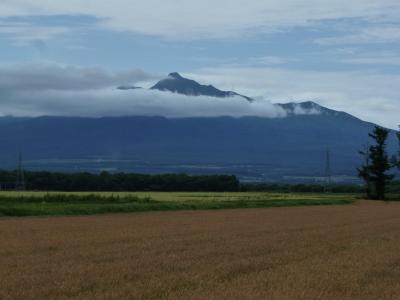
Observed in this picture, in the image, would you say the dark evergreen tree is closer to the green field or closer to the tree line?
the green field

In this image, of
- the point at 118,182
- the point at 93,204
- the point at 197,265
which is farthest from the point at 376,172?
the point at 197,265

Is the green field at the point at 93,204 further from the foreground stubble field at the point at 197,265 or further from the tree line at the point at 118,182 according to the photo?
the tree line at the point at 118,182

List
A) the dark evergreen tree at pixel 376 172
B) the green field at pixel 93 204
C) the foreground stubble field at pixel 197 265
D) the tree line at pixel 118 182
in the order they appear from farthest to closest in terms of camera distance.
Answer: the tree line at pixel 118 182 → the dark evergreen tree at pixel 376 172 → the green field at pixel 93 204 → the foreground stubble field at pixel 197 265

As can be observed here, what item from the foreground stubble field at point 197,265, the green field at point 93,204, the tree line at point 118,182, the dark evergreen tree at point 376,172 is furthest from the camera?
the tree line at point 118,182

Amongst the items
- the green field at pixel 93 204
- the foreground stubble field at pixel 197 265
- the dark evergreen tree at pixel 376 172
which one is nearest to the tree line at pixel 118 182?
the dark evergreen tree at pixel 376 172

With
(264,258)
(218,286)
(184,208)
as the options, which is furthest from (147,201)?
(218,286)

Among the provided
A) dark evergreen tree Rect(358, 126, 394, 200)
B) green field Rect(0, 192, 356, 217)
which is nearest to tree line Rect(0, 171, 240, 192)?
dark evergreen tree Rect(358, 126, 394, 200)

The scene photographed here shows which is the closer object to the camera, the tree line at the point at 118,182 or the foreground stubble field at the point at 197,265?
the foreground stubble field at the point at 197,265

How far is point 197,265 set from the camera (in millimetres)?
17359

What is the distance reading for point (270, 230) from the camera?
3105 cm

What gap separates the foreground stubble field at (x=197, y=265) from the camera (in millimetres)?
13453

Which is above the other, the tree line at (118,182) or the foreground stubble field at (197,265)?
the tree line at (118,182)

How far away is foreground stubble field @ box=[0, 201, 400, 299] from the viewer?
1345cm

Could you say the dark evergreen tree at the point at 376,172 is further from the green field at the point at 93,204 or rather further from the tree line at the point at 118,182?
the tree line at the point at 118,182
